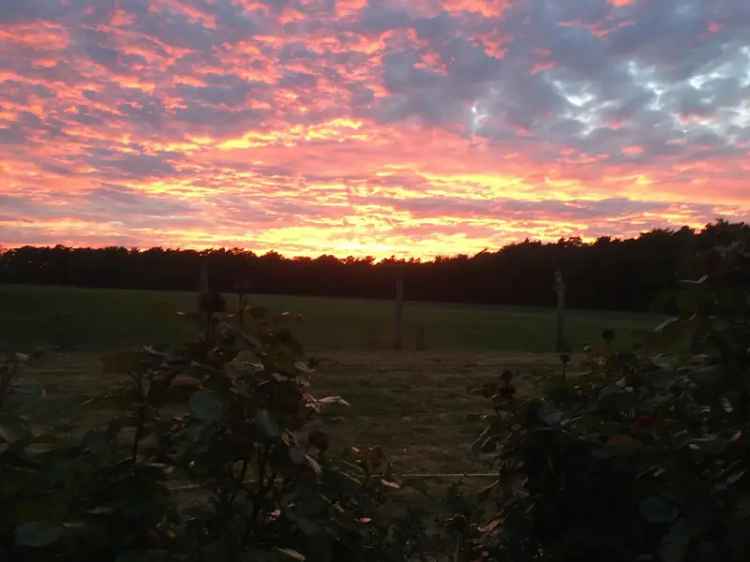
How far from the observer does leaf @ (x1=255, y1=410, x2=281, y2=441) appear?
1.21 meters

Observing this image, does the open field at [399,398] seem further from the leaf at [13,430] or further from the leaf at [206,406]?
the leaf at [206,406]

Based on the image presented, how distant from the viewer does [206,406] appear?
1.20 metres

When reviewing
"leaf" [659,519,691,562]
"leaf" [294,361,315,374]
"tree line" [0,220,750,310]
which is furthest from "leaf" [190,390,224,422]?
"tree line" [0,220,750,310]

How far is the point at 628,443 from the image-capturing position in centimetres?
148

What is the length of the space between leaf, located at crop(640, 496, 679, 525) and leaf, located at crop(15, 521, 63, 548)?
1.02 meters

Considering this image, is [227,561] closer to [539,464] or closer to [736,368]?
[736,368]

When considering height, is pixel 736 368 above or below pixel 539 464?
above

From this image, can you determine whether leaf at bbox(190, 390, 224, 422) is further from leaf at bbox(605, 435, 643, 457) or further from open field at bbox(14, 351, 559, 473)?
leaf at bbox(605, 435, 643, 457)

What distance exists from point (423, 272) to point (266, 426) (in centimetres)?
4167

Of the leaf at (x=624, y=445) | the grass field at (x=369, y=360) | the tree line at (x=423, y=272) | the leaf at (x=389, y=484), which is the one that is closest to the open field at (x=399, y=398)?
the grass field at (x=369, y=360)

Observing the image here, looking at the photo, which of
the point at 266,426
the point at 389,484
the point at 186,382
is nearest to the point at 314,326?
the point at 389,484

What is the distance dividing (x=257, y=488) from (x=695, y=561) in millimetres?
881

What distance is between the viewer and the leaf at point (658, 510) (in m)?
1.39

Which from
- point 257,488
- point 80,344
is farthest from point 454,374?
point 257,488
